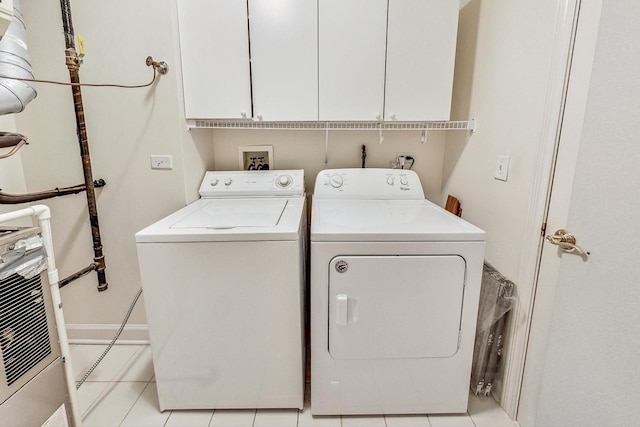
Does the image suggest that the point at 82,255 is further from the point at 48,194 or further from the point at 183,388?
the point at 183,388

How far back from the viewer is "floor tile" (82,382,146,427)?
151 centimetres

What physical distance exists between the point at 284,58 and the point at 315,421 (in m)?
1.90

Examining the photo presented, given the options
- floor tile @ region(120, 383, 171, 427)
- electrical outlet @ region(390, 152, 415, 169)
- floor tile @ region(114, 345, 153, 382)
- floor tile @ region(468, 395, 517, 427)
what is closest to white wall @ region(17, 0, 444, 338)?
floor tile @ region(114, 345, 153, 382)

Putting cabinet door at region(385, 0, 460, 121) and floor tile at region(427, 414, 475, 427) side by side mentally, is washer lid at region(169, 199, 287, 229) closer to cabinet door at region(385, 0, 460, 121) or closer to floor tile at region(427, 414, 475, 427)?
cabinet door at region(385, 0, 460, 121)

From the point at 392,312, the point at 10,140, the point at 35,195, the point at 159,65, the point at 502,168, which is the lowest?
the point at 392,312

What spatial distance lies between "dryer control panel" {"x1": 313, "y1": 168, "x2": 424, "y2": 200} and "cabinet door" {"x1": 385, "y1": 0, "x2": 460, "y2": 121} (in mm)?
391

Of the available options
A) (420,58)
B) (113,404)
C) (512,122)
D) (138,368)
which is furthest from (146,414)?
(420,58)

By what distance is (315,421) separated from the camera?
150 centimetres

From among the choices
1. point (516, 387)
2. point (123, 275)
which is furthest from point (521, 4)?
point (123, 275)

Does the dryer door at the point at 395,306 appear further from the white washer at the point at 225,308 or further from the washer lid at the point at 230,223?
the washer lid at the point at 230,223

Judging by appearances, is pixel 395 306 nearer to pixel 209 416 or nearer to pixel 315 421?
pixel 315 421

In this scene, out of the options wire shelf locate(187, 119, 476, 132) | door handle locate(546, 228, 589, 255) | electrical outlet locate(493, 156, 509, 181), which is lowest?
door handle locate(546, 228, 589, 255)

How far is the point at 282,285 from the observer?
1.37 meters

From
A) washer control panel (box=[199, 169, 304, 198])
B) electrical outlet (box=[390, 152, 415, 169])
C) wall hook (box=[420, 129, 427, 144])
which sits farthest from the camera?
electrical outlet (box=[390, 152, 415, 169])
